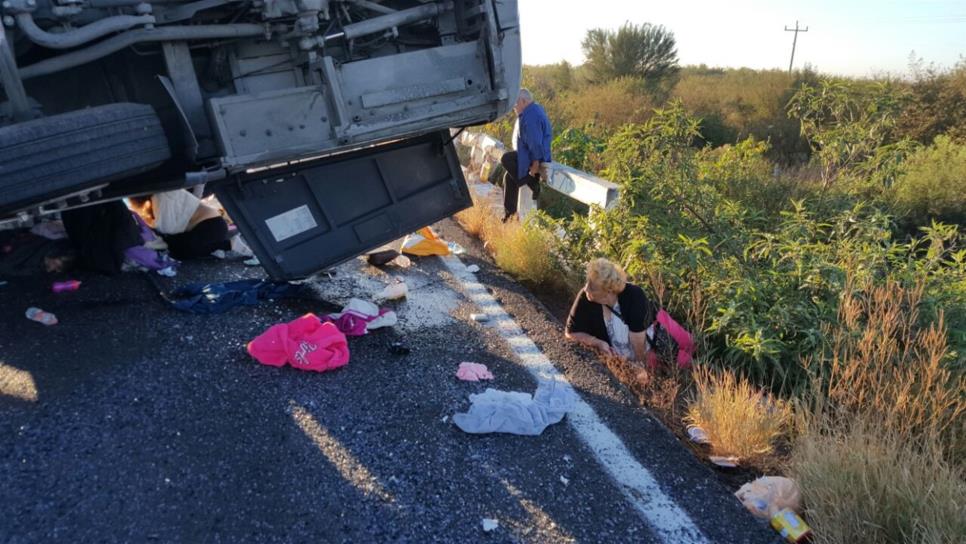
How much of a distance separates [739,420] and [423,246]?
346 cm

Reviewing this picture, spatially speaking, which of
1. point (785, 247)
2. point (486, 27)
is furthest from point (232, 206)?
point (785, 247)

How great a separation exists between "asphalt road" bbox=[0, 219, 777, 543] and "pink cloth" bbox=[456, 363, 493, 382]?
0.07 meters

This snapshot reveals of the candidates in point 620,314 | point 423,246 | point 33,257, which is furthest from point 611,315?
point 33,257

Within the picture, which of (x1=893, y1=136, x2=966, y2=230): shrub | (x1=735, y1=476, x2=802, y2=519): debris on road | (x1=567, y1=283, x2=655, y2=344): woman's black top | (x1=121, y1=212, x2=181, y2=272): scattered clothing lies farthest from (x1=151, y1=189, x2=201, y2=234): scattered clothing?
(x1=893, y1=136, x2=966, y2=230): shrub

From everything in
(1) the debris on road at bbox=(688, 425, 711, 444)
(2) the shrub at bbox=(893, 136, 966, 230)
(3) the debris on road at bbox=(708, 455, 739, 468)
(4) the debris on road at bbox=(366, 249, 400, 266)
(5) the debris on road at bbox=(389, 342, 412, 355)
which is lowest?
(2) the shrub at bbox=(893, 136, 966, 230)

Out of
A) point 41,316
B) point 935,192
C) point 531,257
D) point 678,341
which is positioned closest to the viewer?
point 41,316

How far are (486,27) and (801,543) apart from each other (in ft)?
11.8

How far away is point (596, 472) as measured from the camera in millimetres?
3031

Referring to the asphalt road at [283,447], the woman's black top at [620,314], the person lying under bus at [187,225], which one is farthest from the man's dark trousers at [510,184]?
the asphalt road at [283,447]

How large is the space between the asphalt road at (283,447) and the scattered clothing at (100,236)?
24.3 inches

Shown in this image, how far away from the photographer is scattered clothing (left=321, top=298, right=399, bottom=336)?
428 centimetres

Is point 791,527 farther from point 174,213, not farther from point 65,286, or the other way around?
point 174,213

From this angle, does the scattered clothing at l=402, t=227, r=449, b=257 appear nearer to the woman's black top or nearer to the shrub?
the woman's black top

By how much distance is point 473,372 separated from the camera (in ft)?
12.6
